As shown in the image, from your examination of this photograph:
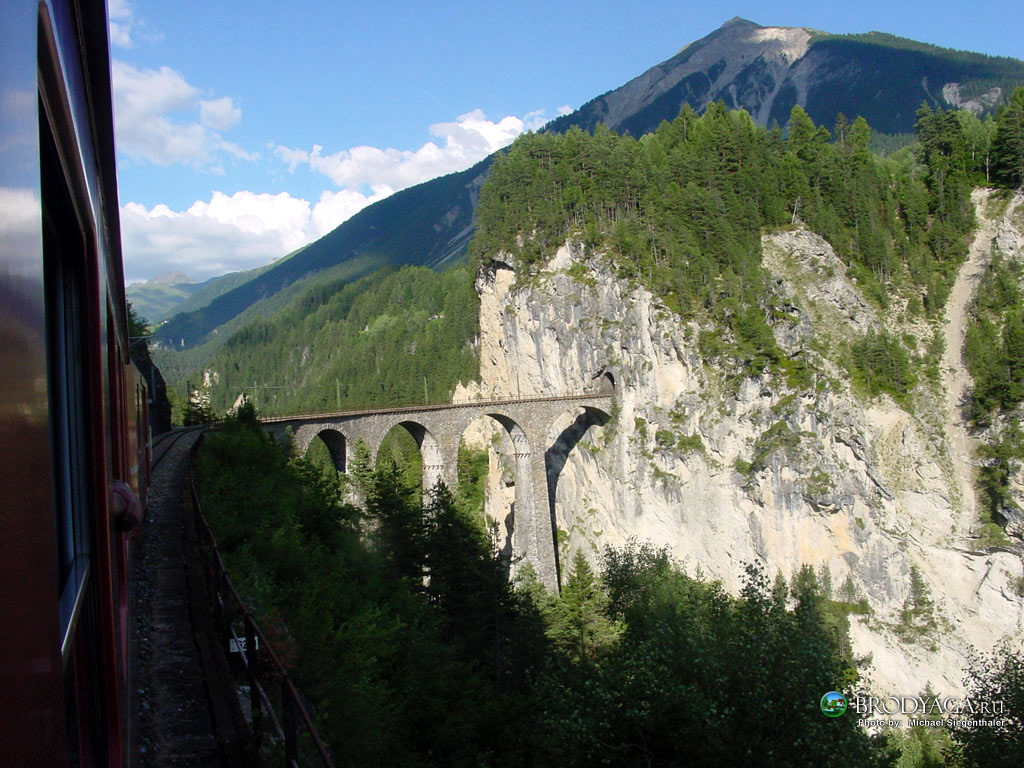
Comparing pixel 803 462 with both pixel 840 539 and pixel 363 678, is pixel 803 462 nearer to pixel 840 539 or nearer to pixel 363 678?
pixel 840 539

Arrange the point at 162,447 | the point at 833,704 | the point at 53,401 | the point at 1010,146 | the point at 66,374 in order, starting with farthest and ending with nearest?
the point at 1010,146
the point at 162,447
the point at 833,704
the point at 66,374
the point at 53,401

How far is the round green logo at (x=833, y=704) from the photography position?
14.2m

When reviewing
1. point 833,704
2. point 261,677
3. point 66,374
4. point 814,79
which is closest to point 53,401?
point 66,374

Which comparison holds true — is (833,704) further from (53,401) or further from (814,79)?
(814,79)

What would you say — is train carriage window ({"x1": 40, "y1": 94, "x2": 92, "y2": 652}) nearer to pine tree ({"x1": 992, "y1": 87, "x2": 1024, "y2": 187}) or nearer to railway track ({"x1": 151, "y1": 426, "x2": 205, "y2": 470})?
railway track ({"x1": 151, "y1": 426, "x2": 205, "y2": 470})

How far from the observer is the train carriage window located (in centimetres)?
191

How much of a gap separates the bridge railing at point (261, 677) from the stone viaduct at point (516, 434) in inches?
843

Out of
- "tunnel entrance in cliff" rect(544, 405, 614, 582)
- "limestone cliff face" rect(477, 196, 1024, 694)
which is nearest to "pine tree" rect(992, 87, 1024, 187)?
"limestone cliff face" rect(477, 196, 1024, 694)

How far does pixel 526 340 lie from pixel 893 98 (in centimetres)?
12942

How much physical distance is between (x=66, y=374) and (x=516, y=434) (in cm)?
3731

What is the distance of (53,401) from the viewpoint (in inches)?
81.4

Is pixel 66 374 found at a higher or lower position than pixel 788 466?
higher

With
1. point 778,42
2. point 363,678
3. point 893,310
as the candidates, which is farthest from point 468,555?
point 778,42

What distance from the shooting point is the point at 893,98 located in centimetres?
13675
